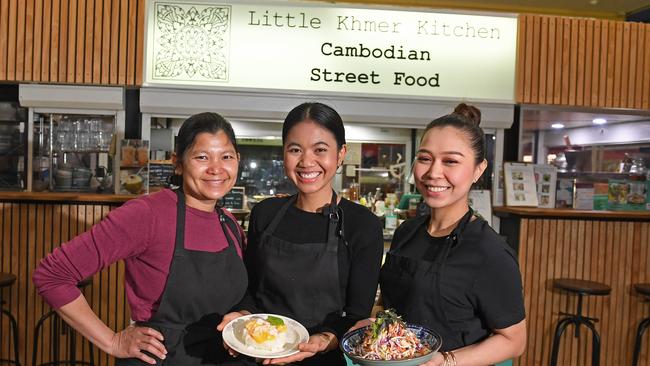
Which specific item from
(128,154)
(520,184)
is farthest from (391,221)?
(128,154)

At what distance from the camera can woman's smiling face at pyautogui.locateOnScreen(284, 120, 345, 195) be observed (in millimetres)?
1921

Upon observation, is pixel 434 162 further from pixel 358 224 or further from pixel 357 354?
pixel 357 354

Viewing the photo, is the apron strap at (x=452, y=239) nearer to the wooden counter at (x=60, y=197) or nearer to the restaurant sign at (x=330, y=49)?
the restaurant sign at (x=330, y=49)

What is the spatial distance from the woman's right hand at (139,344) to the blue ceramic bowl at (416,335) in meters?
0.68

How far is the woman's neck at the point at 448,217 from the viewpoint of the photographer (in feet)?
5.86

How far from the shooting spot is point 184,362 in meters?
1.90

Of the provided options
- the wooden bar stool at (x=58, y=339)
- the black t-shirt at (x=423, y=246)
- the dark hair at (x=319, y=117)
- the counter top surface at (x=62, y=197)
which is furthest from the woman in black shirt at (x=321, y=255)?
the counter top surface at (x=62, y=197)

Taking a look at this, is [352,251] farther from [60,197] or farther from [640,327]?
[640,327]

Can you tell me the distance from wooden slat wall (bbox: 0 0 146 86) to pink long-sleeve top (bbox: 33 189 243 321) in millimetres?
2799

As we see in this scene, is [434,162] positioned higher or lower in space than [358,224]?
higher

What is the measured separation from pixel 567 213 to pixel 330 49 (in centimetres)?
256

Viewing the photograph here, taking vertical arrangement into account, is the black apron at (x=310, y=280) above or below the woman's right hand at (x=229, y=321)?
above

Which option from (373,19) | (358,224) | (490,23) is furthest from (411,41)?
(358,224)

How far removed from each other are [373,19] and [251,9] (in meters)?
1.08
